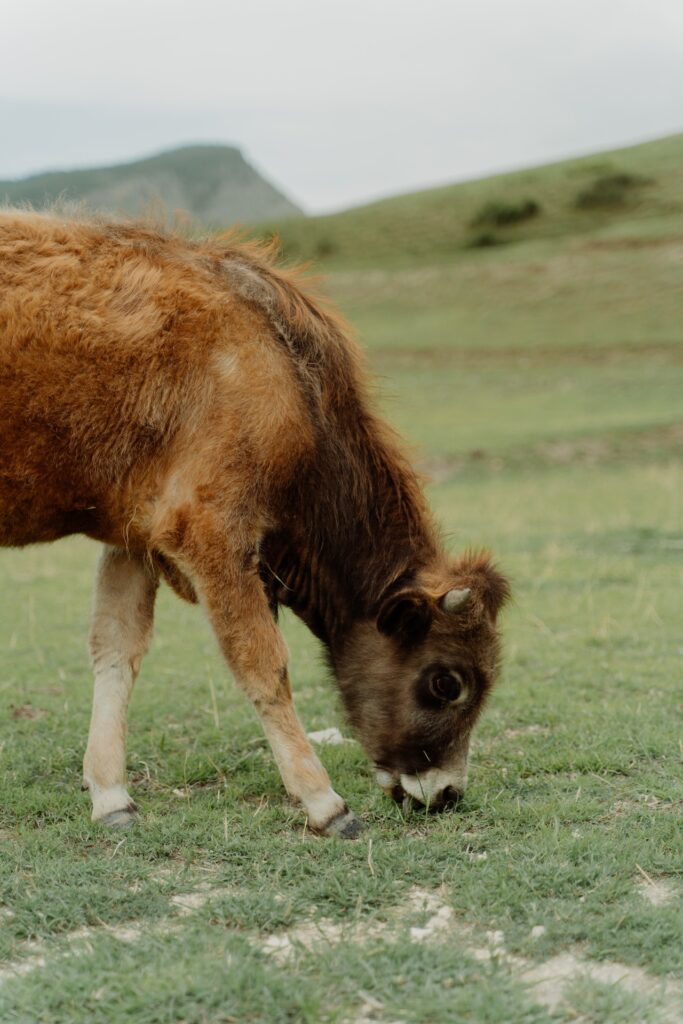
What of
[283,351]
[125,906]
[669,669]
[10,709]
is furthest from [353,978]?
[669,669]

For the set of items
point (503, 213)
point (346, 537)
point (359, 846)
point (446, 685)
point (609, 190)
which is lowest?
point (359, 846)

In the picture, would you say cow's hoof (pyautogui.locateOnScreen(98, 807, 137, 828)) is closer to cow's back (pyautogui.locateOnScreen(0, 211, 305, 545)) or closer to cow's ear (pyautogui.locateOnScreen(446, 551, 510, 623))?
cow's back (pyautogui.locateOnScreen(0, 211, 305, 545))

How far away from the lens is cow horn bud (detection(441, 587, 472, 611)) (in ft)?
17.4

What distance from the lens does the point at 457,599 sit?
5.32 metres

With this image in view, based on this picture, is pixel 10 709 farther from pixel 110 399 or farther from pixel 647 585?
pixel 647 585

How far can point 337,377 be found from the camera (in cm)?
583

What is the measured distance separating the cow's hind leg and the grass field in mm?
375

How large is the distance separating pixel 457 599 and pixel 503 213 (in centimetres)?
5505

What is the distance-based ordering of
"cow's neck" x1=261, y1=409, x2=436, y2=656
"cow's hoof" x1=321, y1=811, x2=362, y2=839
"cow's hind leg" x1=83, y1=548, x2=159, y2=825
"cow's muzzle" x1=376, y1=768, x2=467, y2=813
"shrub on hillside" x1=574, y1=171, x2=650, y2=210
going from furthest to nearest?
"shrub on hillside" x1=574, y1=171, x2=650, y2=210 < "cow's hind leg" x1=83, y1=548, x2=159, y2=825 < "cow's neck" x1=261, y1=409, x2=436, y2=656 < "cow's muzzle" x1=376, y1=768, x2=467, y2=813 < "cow's hoof" x1=321, y1=811, x2=362, y2=839

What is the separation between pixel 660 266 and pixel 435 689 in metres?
43.9

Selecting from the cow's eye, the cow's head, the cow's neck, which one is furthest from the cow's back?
the cow's eye

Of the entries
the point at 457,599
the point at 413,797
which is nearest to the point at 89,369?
the point at 457,599

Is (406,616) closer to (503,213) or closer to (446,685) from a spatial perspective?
(446,685)

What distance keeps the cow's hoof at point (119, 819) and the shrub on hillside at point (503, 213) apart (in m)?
54.8
